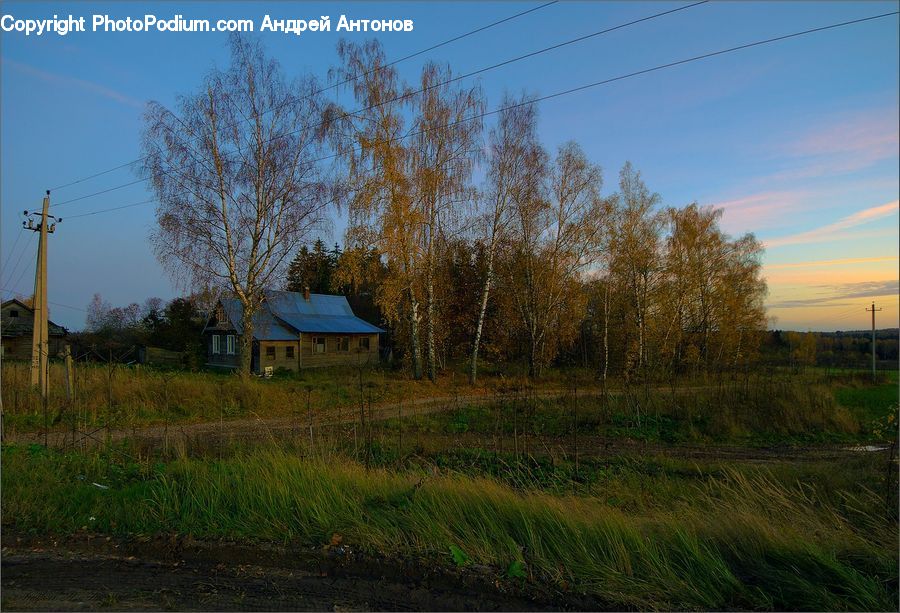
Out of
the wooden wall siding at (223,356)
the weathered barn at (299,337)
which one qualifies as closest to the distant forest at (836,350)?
the weathered barn at (299,337)

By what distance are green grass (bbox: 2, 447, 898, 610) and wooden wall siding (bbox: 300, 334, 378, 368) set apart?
28.5 metres

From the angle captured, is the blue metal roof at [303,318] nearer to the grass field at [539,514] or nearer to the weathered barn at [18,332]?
the weathered barn at [18,332]

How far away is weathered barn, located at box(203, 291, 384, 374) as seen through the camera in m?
32.5

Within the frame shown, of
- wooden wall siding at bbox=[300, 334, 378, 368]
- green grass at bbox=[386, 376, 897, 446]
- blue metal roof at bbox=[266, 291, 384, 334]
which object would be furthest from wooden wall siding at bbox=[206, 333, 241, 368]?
green grass at bbox=[386, 376, 897, 446]

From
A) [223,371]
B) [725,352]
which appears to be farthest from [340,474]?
[725,352]

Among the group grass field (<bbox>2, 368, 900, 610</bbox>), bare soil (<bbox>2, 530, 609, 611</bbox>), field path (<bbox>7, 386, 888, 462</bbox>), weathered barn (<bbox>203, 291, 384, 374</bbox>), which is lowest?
field path (<bbox>7, 386, 888, 462</bbox>)

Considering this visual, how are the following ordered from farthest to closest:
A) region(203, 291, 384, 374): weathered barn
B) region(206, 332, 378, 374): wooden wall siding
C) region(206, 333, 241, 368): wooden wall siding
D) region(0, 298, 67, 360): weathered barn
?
region(0, 298, 67, 360): weathered barn
region(206, 333, 241, 368): wooden wall siding
region(203, 291, 384, 374): weathered barn
region(206, 332, 378, 374): wooden wall siding

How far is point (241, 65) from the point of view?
22.6 meters

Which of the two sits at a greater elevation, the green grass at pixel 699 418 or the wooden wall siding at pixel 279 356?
the wooden wall siding at pixel 279 356

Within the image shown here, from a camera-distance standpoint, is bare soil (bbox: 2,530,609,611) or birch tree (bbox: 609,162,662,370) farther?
birch tree (bbox: 609,162,662,370)

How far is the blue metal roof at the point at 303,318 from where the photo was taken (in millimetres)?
32500

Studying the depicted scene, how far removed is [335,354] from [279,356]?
15.5 feet

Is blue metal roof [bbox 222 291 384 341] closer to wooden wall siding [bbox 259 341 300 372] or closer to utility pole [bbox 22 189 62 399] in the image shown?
wooden wall siding [bbox 259 341 300 372]

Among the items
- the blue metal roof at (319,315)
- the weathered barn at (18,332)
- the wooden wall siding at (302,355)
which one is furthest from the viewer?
the weathered barn at (18,332)
